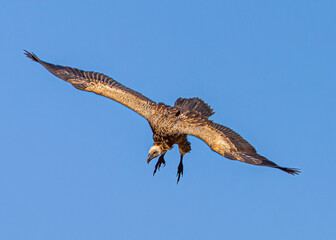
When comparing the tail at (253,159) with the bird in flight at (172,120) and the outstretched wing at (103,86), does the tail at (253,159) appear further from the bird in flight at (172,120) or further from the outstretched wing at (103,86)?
the outstretched wing at (103,86)

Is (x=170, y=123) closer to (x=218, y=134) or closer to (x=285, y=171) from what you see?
(x=218, y=134)

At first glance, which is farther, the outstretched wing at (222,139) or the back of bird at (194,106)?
the back of bird at (194,106)

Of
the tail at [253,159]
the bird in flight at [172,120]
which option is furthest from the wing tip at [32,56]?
the tail at [253,159]

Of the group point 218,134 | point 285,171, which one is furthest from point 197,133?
point 285,171

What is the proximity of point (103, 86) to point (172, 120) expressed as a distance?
3.16 metres

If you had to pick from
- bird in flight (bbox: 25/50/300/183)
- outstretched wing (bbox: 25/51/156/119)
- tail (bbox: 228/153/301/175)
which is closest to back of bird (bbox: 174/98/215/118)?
bird in flight (bbox: 25/50/300/183)

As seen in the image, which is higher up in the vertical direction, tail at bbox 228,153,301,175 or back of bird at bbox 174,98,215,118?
back of bird at bbox 174,98,215,118

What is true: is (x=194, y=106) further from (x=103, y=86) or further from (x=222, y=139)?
(x=103, y=86)

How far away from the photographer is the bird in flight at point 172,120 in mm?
19109

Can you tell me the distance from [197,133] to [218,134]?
2.02 ft

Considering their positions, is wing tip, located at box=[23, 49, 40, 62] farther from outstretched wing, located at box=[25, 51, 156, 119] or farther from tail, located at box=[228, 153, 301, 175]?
tail, located at box=[228, 153, 301, 175]

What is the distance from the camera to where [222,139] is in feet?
63.8

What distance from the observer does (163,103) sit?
21969 mm

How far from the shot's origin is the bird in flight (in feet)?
62.7
